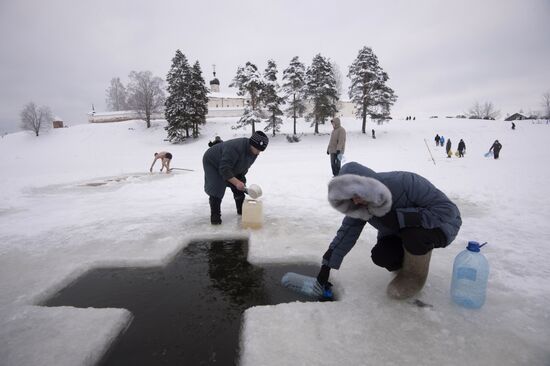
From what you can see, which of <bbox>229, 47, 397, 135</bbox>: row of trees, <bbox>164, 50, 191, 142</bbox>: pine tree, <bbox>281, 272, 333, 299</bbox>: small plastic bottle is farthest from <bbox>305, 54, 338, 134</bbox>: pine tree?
<bbox>281, 272, 333, 299</bbox>: small plastic bottle

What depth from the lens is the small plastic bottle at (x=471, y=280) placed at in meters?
2.50

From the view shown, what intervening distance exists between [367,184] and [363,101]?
32.4 m

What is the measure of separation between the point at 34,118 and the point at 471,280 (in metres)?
52.4

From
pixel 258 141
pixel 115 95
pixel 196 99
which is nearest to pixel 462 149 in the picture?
pixel 258 141

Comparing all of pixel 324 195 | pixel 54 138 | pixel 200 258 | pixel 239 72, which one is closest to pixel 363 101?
pixel 239 72

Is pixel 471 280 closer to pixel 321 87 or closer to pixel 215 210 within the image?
pixel 215 210

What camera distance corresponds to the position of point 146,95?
120 feet

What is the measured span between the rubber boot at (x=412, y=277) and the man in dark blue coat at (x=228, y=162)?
252 centimetres

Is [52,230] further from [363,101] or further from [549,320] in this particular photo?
[363,101]


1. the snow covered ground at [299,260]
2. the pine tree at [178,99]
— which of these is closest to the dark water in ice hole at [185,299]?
the snow covered ground at [299,260]

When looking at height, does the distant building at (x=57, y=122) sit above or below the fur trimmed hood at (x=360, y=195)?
above

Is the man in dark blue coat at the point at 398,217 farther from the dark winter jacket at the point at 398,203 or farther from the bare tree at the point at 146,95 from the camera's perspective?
the bare tree at the point at 146,95

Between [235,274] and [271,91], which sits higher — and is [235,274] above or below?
below

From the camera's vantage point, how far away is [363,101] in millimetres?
31828
